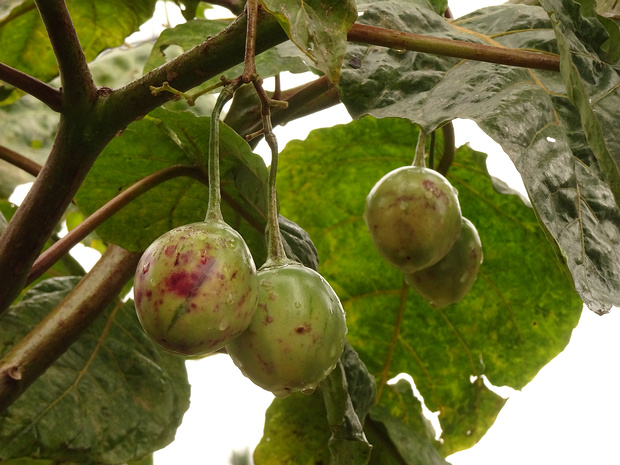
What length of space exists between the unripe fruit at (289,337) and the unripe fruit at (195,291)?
0.02 m

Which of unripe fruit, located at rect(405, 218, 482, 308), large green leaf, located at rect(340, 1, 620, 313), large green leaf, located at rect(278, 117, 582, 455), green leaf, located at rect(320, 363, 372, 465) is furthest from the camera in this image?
large green leaf, located at rect(278, 117, 582, 455)

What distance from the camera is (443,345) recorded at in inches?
54.5

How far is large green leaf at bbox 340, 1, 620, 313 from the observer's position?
685 millimetres

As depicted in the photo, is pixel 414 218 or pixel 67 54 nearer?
pixel 67 54

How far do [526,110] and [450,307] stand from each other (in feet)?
2.09

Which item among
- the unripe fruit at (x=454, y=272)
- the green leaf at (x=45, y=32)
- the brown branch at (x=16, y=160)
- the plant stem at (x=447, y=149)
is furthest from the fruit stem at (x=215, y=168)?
the green leaf at (x=45, y=32)

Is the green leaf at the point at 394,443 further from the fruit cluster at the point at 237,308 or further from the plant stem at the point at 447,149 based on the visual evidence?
the fruit cluster at the point at 237,308

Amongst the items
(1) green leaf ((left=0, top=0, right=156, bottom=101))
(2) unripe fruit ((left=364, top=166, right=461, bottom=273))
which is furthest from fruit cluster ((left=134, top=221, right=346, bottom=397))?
(1) green leaf ((left=0, top=0, right=156, bottom=101))

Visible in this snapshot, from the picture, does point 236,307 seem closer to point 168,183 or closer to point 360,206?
point 168,183

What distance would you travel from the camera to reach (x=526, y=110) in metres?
0.76

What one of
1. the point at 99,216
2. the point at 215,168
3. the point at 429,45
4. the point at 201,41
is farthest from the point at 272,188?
the point at 201,41

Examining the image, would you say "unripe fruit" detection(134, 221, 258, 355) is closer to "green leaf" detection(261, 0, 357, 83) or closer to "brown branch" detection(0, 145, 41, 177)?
"green leaf" detection(261, 0, 357, 83)

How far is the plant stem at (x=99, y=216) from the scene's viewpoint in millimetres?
817

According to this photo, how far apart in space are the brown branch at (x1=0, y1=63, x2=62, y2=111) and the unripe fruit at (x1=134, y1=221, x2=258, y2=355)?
0.52 feet
